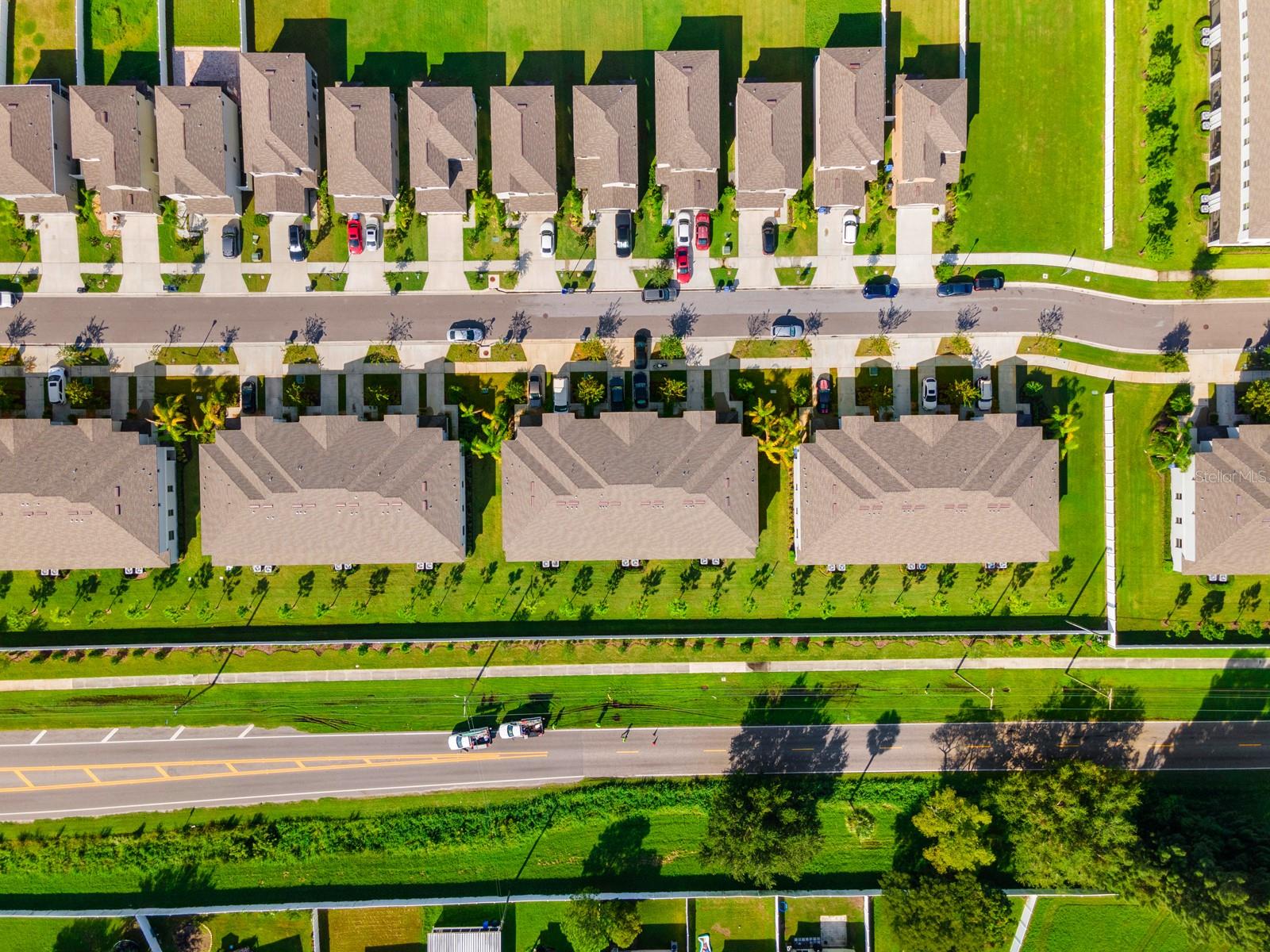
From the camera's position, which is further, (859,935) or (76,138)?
(859,935)

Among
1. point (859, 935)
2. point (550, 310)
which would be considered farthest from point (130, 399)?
point (859, 935)

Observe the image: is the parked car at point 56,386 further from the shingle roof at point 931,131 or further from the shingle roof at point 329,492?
the shingle roof at point 931,131

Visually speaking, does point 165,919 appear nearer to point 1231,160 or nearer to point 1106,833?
point 1106,833

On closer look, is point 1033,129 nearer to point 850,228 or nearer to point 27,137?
point 850,228

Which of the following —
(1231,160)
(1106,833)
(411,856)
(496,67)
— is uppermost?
(496,67)

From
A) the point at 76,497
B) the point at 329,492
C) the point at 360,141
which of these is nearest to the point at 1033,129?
the point at 360,141

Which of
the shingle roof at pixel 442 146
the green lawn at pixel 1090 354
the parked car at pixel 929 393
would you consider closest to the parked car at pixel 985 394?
the parked car at pixel 929 393
